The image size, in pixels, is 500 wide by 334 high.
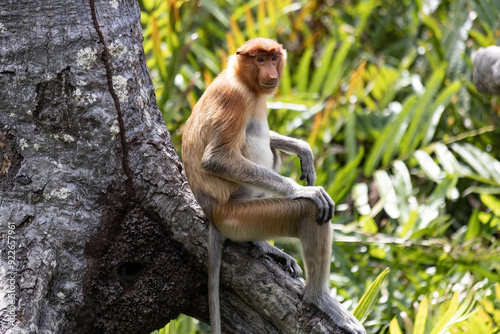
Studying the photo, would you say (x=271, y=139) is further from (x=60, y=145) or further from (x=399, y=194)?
(x=399, y=194)

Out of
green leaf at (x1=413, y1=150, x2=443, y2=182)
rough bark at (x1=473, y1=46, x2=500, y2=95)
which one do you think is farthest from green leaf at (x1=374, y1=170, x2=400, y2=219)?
rough bark at (x1=473, y1=46, x2=500, y2=95)

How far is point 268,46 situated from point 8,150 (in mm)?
1166

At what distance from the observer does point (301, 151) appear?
2.77 meters

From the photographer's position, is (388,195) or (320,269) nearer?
(320,269)

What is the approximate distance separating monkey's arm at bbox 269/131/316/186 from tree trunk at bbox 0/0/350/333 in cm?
66

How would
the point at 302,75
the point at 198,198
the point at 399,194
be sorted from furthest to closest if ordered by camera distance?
the point at 302,75 → the point at 399,194 → the point at 198,198

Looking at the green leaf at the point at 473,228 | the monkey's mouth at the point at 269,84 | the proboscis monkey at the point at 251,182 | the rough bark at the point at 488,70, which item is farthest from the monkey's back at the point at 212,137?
the green leaf at the point at 473,228

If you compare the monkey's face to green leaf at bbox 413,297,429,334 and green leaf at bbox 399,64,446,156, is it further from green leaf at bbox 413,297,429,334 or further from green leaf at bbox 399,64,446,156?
green leaf at bbox 399,64,446,156

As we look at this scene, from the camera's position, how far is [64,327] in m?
2.01

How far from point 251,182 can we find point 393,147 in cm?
207

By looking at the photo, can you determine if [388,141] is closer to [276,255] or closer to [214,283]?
[276,255]

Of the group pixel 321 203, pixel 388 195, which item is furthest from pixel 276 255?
pixel 388 195

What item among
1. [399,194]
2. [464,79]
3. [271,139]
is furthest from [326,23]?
[271,139]

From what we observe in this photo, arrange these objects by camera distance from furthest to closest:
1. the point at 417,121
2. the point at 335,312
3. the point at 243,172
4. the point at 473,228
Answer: the point at 417,121
the point at 473,228
the point at 243,172
the point at 335,312
